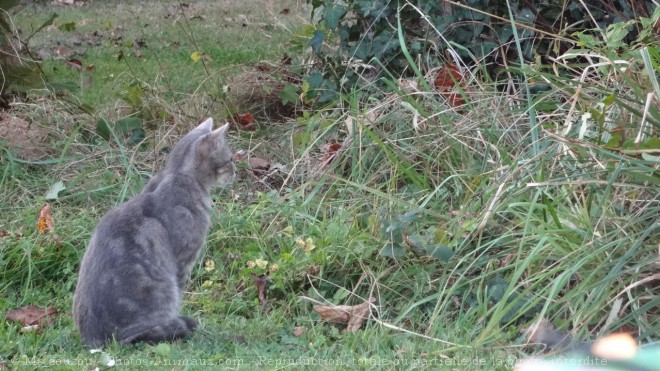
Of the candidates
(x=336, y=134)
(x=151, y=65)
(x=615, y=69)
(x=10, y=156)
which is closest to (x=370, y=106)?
(x=336, y=134)

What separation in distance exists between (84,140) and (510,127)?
3291mm

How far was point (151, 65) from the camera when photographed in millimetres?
9766

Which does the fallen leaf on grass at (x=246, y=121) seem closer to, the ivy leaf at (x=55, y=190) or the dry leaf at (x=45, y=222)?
the ivy leaf at (x=55, y=190)

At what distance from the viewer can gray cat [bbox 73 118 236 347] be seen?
13.4ft

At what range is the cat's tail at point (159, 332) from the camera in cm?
407

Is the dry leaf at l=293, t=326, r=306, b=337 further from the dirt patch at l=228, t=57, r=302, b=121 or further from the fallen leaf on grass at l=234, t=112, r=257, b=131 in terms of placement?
the dirt patch at l=228, t=57, r=302, b=121

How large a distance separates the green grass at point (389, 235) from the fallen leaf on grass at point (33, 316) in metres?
0.08

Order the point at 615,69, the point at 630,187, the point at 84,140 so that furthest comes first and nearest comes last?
the point at 84,140
the point at 615,69
the point at 630,187

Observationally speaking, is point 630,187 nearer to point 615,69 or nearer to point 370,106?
point 615,69

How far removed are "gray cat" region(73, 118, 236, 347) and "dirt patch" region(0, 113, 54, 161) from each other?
1906 millimetres

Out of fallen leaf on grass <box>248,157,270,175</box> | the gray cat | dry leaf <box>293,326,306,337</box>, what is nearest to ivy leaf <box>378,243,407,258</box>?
dry leaf <box>293,326,306,337</box>

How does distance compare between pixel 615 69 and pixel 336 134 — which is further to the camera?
pixel 336 134

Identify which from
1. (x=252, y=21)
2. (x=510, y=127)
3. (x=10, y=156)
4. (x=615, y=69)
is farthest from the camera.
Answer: (x=252, y=21)

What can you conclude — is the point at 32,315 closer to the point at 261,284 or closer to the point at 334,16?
the point at 261,284
